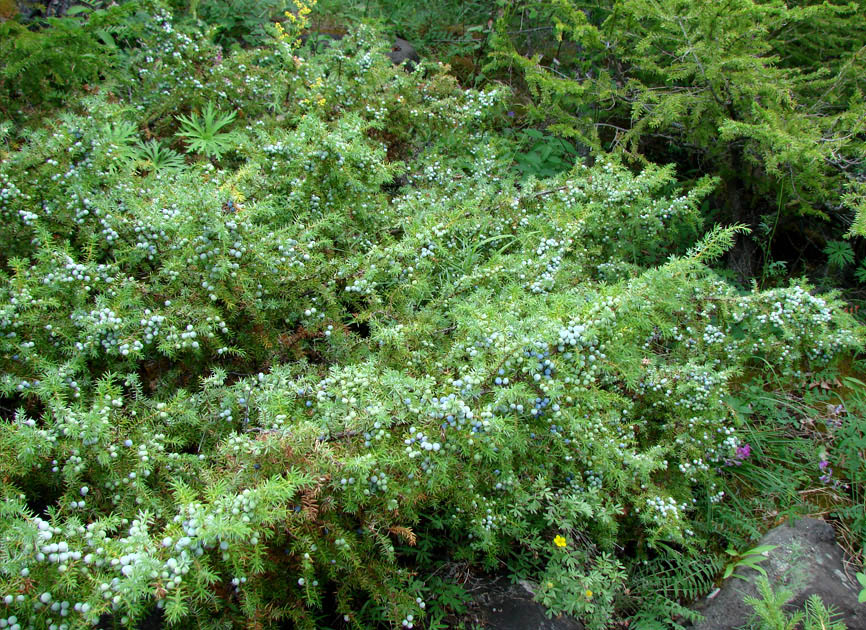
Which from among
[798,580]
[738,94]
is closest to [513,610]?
[798,580]

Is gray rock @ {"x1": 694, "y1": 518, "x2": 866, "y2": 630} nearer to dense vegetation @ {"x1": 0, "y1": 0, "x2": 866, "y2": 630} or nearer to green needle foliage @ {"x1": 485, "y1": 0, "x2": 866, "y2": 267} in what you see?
dense vegetation @ {"x1": 0, "y1": 0, "x2": 866, "y2": 630}

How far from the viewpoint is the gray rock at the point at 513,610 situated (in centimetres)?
246

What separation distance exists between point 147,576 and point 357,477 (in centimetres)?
71

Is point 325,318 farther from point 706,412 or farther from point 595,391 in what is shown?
point 706,412

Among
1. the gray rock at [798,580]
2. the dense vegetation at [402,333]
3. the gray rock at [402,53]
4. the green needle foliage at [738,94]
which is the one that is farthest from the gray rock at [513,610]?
the gray rock at [402,53]

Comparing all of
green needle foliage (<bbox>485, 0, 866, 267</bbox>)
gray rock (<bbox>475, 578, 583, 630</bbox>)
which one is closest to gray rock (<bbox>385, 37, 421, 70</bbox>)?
green needle foliage (<bbox>485, 0, 866, 267</bbox>)

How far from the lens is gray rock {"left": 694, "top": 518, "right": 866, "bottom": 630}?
2770mm

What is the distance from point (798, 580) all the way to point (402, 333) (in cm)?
241

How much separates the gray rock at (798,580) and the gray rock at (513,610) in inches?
34.0

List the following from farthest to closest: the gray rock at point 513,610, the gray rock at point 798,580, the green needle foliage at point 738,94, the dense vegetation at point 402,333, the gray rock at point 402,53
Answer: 1. the gray rock at point 402,53
2. the green needle foliage at point 738,94
3. the gray rock at point 798,580
4. the gray rock at point 513,610
5. the dense vegetation at point 402,333

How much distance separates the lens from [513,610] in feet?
8.27

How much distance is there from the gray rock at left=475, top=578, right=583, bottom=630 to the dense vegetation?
0.09 metres

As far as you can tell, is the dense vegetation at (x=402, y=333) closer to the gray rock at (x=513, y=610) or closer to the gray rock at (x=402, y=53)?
the gray rock at (x=513, y=610)

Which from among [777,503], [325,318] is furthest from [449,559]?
[777,503]
